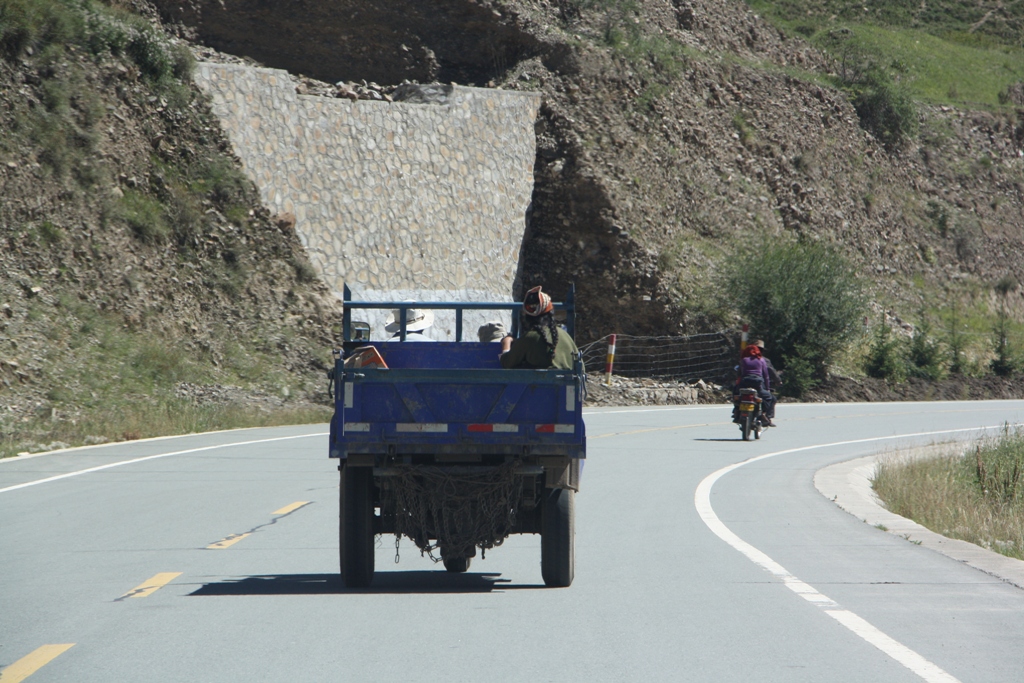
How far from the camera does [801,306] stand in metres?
35.2

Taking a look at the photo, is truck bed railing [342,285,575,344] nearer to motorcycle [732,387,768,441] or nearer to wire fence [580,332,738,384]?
motorcycle [732,387,768,441]

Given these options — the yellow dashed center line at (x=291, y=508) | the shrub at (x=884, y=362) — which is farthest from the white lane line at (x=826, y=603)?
the shrub at (x=884, y=362)

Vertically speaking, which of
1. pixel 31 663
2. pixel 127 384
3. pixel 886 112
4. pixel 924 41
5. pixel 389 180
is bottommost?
pixel 31 663

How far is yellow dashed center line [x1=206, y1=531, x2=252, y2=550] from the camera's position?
9914 mm

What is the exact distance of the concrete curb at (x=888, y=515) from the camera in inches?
362

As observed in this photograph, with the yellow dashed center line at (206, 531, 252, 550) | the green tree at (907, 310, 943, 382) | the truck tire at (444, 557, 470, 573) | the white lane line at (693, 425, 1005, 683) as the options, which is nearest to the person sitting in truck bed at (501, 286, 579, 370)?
the truck tire at (444, 557, 470, 573)

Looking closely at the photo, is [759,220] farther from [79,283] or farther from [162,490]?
[162,490]

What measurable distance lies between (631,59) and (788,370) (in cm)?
1511

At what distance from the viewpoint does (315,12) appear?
41.2 meters

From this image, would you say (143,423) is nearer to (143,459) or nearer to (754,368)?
(143,459)

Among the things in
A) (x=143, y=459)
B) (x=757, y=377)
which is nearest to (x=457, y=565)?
(x=143, y=459)

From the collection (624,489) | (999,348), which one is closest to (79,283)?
A: (624,489)

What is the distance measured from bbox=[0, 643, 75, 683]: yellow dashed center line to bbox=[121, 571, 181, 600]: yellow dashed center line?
1415 millimetres

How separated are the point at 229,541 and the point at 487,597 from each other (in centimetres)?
321
